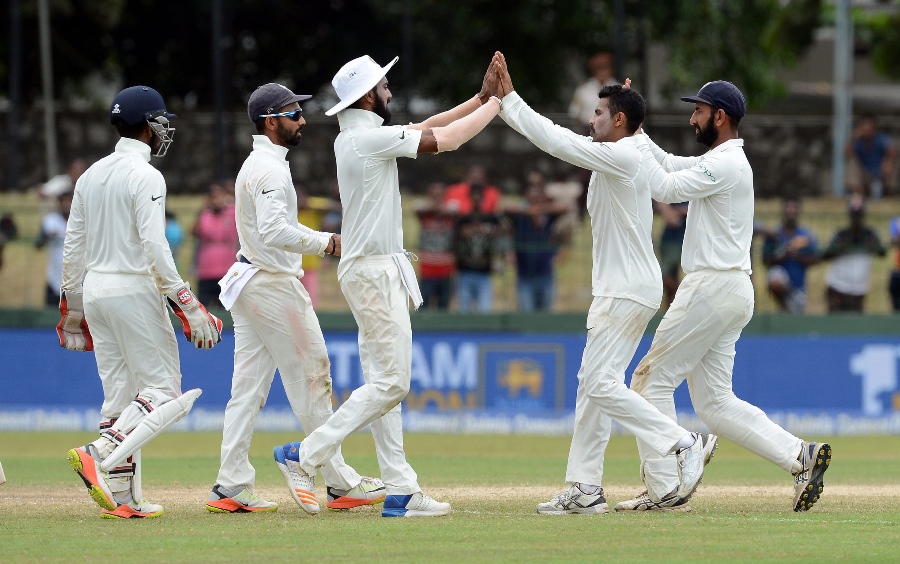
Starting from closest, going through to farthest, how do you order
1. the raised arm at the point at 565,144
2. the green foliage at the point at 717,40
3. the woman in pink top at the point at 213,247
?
the raised arm at the point at 565,144 < the woman in pink top at the point at 213,247 < the green foliage at the point at 717,40

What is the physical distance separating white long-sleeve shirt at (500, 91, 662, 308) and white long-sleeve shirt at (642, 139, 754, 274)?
0.19 metres

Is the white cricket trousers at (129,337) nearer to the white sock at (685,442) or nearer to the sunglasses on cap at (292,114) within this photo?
the sunglasses on cap at (292,114)

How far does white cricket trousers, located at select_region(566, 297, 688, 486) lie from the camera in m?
9.02

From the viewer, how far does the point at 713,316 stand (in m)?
9.41

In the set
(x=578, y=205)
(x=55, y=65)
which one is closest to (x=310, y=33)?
(x=55, y=65)

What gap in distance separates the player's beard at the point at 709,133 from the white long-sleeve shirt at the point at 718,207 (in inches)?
4.0

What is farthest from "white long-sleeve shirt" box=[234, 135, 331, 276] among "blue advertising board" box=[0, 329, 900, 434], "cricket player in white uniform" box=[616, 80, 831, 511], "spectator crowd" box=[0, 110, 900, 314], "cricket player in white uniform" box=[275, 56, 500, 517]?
"spectator crowd" box=[0, 110, 900, 314]

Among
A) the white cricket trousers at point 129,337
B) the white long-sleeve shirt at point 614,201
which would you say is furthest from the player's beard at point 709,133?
the white cricket trousers at point 129,337

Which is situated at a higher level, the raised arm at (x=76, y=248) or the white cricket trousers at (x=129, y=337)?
the raised arm at (x=76, y=248)

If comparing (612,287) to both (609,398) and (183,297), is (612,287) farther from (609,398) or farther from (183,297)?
(183,297)

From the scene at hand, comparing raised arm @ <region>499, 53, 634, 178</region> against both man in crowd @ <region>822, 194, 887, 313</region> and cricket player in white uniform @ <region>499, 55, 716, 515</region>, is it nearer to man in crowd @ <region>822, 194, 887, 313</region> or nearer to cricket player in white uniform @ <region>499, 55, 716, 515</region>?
cricket player in white uniform @ <region>499, 55, 716, 515</region>

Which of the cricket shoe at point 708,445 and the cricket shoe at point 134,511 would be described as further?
the cricket shoe at point 708,445

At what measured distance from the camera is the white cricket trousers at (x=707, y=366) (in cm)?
940

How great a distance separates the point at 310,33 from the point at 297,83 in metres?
1.16
